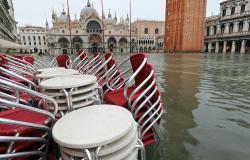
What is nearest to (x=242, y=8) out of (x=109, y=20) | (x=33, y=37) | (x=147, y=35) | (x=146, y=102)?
(x=147, y=35)

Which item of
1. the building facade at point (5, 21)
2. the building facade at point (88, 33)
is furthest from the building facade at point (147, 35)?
the building facade at point (5, 21)

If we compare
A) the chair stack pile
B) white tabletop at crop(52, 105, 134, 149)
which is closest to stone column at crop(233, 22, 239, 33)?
the chair stack pile

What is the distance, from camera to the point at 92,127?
3.59 ft

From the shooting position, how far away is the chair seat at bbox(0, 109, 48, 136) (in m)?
1.14

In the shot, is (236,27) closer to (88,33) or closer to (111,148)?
(88,33)

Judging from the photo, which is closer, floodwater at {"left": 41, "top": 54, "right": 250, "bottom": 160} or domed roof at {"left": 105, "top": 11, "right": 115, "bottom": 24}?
floodwater at {"left": 41, "top": 54, "right": 250, "bottom": 160}

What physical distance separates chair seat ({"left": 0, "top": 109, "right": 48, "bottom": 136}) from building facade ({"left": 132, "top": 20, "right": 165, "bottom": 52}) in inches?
2654

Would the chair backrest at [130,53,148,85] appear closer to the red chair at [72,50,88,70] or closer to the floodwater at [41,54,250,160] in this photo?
the floodwater at [41,54,250,160]

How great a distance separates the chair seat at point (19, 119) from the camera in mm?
1137

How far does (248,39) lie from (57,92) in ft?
135

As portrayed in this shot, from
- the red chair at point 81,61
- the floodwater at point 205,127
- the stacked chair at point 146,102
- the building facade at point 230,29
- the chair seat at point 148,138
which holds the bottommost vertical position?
the floodwater at point 205,127

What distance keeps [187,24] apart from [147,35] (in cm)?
3448

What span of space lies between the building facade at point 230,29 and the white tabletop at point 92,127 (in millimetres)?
40726

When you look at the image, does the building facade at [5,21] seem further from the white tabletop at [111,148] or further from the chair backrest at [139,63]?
the white tabletop at [111,148]
